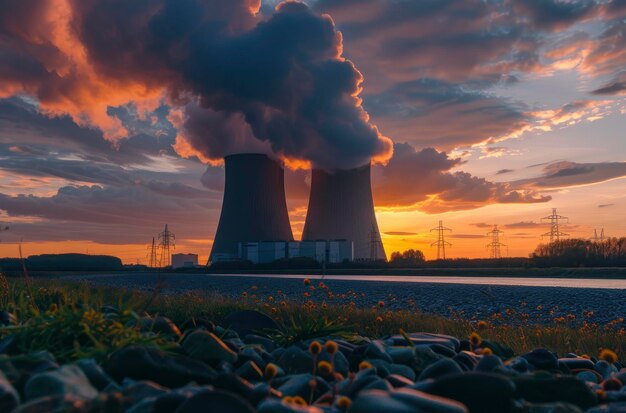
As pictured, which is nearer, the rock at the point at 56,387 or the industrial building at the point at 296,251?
the rock at the point at 56,387

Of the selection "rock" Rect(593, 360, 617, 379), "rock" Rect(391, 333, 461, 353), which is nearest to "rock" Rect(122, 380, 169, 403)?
"rock" Rect(391, 333, 461, 353)

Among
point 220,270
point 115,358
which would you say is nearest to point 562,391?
point 115,358

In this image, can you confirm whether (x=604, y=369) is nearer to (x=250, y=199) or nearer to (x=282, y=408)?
(x=282, y=408)

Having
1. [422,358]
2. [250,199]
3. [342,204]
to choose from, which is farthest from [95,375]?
[342,204]

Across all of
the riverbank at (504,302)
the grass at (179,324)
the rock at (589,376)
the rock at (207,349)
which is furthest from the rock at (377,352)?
the riverbank at (504,302)

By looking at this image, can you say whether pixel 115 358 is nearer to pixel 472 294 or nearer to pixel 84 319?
pixel 84 319

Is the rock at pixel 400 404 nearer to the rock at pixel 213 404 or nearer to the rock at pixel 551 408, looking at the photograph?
the rock at pixel 213 404

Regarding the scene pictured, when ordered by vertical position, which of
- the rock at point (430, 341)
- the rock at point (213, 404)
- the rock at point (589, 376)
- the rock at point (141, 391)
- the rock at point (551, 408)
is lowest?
the rock at point (589, 376)
